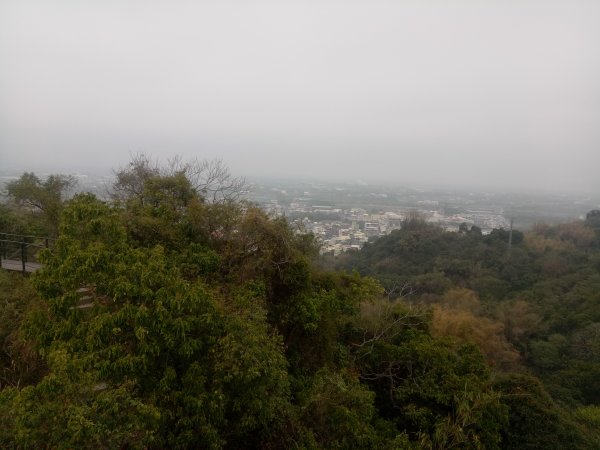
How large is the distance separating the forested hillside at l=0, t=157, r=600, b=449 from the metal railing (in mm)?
703

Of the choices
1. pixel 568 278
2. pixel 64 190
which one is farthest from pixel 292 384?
pixel 568 278

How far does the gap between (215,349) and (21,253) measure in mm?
7087

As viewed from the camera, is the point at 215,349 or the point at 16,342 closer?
the point at 215,349

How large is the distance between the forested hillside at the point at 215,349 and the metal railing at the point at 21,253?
2.31 ft

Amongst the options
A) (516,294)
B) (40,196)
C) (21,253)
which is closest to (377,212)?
(516,294)

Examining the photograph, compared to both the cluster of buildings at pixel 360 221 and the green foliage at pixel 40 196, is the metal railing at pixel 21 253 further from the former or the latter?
the cluster of buildings at pixel 360 221

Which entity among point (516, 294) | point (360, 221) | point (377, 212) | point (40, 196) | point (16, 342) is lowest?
point (516, 294)

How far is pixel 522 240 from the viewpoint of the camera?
41.3 m

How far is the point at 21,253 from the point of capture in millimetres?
8992

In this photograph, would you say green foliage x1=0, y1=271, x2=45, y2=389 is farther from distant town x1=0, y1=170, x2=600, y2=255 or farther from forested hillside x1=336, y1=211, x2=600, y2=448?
distant town x1=0, y1=170, x2=600, y2=255

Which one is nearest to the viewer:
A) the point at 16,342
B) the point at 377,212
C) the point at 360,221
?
the point at 16,342

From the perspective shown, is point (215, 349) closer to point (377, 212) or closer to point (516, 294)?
point (516, 294)

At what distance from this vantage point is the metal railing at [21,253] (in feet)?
26.7

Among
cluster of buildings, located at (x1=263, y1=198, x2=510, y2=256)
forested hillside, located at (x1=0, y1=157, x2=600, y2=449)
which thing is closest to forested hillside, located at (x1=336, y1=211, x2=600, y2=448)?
forested hillside, located at (x1=0, y1=157, x2=600, y2=449)
